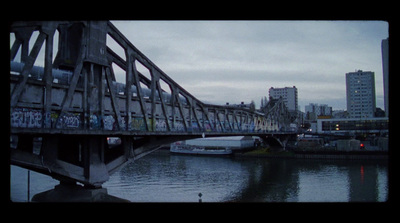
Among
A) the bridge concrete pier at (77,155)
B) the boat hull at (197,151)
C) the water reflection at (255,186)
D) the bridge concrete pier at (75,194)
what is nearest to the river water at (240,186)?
the water reflection at (255,186)

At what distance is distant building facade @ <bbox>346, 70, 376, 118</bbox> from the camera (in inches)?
6767

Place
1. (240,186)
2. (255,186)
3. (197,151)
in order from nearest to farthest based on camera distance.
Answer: (255,186) → (240,186) → (197,151)

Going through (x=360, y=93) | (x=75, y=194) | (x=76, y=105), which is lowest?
(x=75, y=194)

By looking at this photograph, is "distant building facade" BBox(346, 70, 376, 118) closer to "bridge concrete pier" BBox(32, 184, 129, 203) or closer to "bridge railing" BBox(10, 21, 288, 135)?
"bridge railing" BBox(10, 21, 288, 135)

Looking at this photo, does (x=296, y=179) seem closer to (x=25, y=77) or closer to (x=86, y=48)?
(x=86, y=48)

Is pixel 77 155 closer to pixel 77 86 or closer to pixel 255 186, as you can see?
pixel 77 86

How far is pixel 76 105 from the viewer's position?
2247 cm

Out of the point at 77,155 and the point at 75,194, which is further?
the point at 77,155

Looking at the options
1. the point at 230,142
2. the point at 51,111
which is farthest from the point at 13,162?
the point at 230,142

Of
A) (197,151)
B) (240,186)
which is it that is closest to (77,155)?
(240,186)

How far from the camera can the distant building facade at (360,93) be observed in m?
172

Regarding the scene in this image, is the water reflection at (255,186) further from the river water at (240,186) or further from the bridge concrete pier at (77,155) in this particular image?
the bridge concrete pier at (77,155)

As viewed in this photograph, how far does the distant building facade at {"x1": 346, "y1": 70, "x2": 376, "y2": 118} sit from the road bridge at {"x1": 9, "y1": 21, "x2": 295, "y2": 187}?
535ft

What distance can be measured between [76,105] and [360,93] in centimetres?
17706
